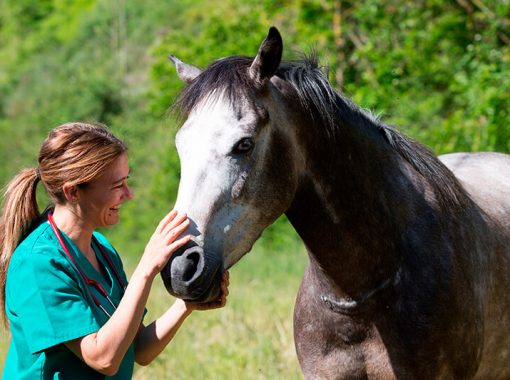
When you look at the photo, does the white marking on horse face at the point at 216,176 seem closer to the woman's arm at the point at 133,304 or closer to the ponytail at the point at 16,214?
the woman's arm at the point at 133,304

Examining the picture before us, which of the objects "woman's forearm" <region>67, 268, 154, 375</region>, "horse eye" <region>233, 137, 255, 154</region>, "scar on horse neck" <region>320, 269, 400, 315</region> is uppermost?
"horse eye" <region>233, 137, 255, 154</region>

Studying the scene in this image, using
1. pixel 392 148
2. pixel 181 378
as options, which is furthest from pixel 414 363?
pixel 181 378

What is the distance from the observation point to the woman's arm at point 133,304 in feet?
9.37

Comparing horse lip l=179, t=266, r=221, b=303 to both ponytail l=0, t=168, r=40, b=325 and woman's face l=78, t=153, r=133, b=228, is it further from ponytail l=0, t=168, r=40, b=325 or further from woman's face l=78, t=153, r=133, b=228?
ponytail l=0, t=168, r=40, b=325

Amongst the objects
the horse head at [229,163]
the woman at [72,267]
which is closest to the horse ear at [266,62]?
the horse head at [229,163]

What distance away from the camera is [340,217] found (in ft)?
11.4

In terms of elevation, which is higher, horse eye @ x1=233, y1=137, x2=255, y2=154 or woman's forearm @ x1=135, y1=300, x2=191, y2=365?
horse eye @ x1=233, y1=137, x2=255, y2=154

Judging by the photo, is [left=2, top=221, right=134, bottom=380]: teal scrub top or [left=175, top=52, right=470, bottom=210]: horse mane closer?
[left=2, top=221, right=134, bottom=380]: teal scrub top

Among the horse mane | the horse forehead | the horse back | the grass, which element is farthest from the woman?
the grass

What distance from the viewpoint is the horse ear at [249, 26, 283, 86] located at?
3176mm

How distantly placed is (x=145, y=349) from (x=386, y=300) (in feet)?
3.39

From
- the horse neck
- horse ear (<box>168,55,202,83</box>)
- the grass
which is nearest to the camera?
the horse neck

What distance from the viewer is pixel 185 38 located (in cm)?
1622

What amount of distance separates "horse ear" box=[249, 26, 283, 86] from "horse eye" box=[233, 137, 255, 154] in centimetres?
26
